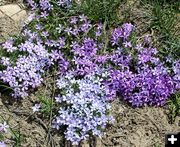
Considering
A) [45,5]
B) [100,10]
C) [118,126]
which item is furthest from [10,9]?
[118,126]

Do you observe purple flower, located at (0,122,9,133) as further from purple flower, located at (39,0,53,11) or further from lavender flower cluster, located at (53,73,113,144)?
purple flower, located at (39,0,53,11)

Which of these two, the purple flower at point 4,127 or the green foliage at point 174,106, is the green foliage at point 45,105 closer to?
the purple flower at point 4,127

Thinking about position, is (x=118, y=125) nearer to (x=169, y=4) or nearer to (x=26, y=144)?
(x=26, y=144)

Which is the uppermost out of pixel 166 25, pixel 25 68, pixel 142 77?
pixel 166 25

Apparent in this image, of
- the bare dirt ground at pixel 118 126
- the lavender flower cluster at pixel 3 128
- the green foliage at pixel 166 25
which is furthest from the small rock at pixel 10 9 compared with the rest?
the green foliage at pixel 166 25

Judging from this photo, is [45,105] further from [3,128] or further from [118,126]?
[118,126]

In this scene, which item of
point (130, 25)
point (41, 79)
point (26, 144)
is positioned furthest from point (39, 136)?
point (130, 25)
